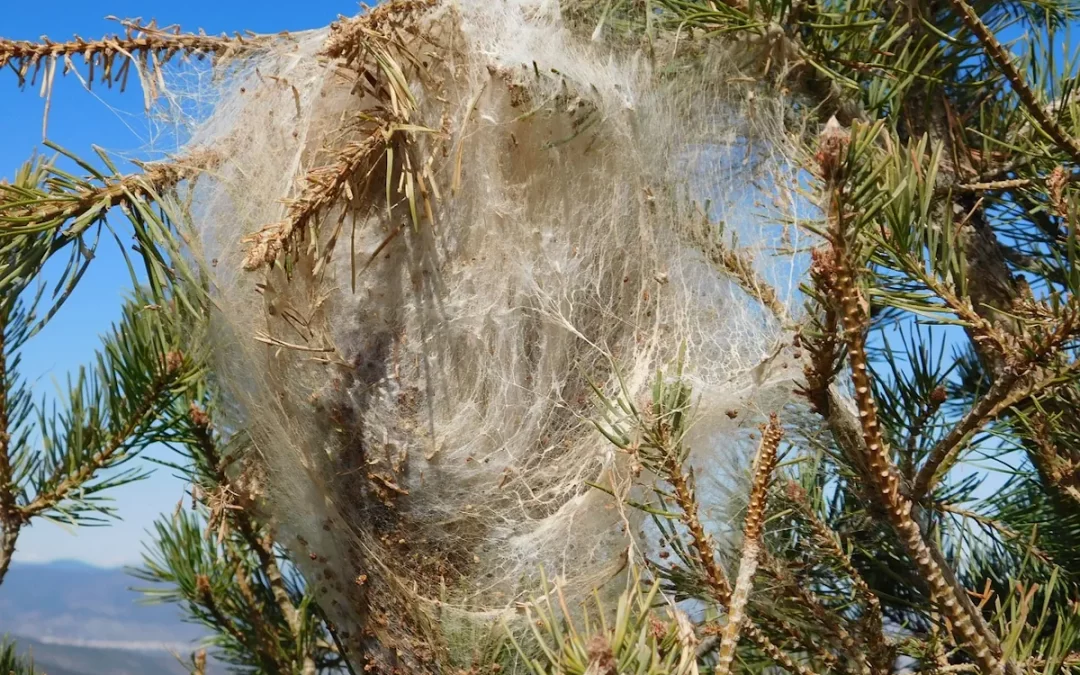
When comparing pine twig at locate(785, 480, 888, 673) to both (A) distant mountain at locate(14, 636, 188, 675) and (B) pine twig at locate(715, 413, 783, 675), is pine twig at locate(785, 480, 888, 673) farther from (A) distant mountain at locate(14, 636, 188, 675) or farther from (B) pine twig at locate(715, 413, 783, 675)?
(A) distant mountain at locate(14, 636, 188, 675)

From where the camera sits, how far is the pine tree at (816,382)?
2.69 ft

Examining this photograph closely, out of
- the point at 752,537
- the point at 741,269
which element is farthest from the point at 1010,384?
the point at 741,269

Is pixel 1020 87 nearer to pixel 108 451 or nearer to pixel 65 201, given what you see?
pixel 65 201

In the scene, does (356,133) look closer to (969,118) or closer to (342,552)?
(342,552)

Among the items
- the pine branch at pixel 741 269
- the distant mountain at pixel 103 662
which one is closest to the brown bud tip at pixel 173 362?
the pine branch at pixel 741 269

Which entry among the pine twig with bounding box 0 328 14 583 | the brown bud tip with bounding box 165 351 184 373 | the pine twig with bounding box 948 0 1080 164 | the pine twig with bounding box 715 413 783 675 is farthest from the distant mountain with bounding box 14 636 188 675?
the pine twig with bounding box 948 0 1080 164

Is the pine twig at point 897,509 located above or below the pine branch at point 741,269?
below

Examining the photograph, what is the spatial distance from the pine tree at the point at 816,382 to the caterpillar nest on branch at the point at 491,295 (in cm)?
5

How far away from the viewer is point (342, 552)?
54.4 inches

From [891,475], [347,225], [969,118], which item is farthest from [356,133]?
[969,118]

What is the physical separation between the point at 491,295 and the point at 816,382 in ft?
1.91

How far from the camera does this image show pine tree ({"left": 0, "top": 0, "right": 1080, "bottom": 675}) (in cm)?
82

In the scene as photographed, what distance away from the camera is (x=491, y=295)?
4.24 feet

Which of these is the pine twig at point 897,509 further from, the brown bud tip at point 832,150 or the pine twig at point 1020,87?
the pine twig at point 1020,87
